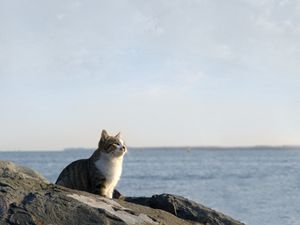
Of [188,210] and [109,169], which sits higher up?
[109,169]

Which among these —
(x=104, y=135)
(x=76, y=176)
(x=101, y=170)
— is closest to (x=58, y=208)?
(x=101, y=170)

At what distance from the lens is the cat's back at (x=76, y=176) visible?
9992mm

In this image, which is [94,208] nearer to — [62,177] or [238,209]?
[62,177]

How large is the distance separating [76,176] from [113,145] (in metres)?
0.75

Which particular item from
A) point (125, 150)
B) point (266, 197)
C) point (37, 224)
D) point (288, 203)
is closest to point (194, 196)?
point (266, 197)

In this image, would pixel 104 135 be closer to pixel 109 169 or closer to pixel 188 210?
pixel 109 169

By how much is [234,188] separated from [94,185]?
108 feet

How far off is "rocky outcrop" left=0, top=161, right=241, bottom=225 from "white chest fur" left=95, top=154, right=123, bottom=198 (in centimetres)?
69

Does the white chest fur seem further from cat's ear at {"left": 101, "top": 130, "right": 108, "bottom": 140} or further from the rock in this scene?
the rock

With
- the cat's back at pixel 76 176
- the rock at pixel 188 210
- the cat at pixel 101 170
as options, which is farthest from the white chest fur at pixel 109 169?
the rock at pixel 188 210

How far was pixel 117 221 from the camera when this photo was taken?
8023 millimetres

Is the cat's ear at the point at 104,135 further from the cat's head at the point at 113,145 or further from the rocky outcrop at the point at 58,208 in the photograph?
the rocky outcrop at the point at 58,208

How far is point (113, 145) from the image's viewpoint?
9.96m

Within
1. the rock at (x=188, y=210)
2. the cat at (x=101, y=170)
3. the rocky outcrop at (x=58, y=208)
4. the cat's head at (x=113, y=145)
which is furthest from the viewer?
the cat's head at (x=113, y=145)
